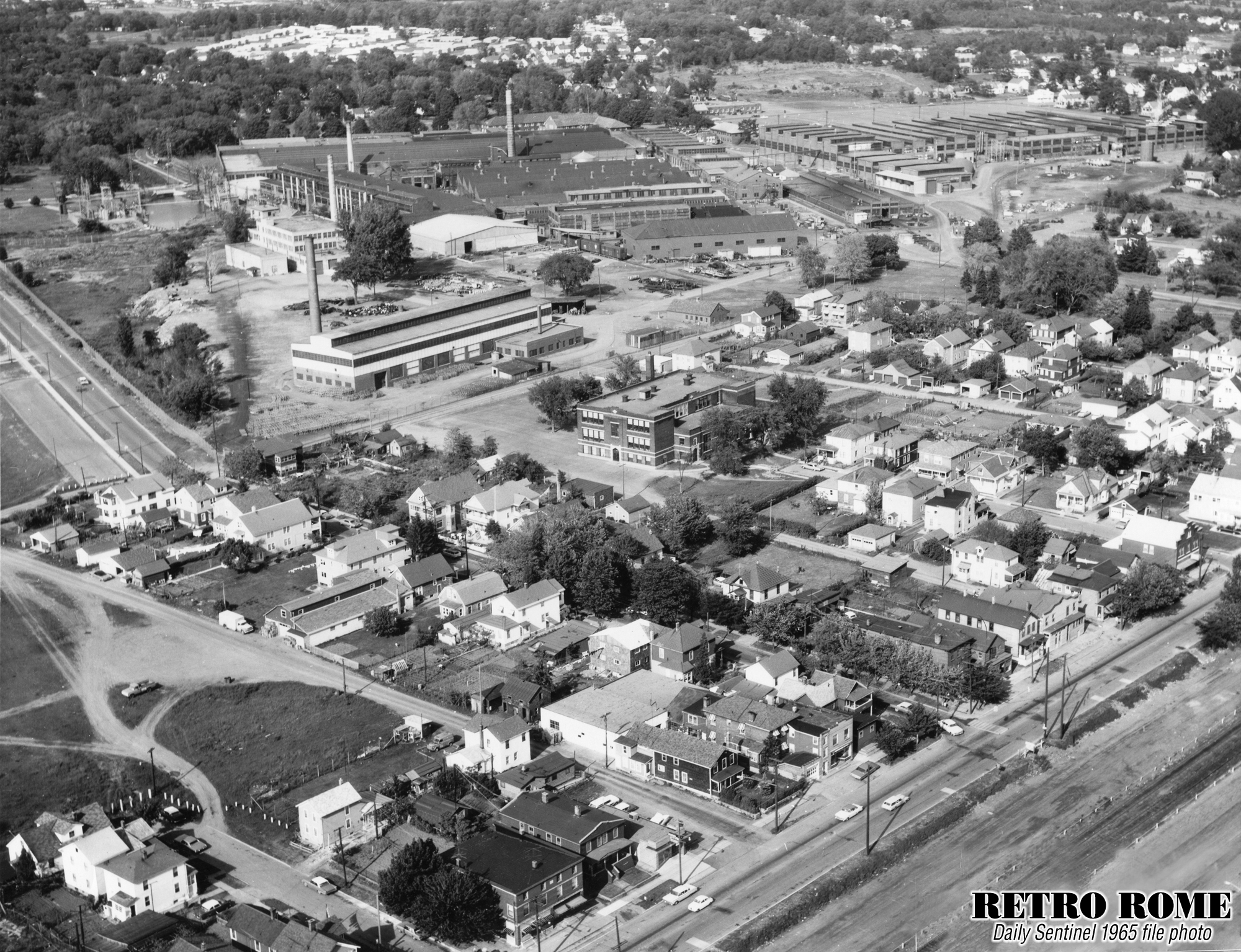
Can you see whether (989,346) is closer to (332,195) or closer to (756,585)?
(756,585)

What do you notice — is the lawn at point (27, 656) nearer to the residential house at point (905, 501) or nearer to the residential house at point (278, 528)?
the residential house at point (278, 528)

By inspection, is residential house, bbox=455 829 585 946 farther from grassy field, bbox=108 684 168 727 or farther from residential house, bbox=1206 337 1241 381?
residential house, bbox=1206 337 1241 381

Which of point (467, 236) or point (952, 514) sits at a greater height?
point (467, 236)

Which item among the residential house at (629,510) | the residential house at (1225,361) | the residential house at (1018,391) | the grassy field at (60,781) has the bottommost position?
the grassy field at (60,781)

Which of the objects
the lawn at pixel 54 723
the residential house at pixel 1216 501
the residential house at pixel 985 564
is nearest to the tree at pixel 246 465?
the lawn at pixel 54 723

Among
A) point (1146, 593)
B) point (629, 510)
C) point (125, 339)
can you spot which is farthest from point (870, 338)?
point (125, 339)

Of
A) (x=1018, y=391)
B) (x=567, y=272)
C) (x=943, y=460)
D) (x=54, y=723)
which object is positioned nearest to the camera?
(x=54, y=723)

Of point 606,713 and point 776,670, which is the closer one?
point 606,713
